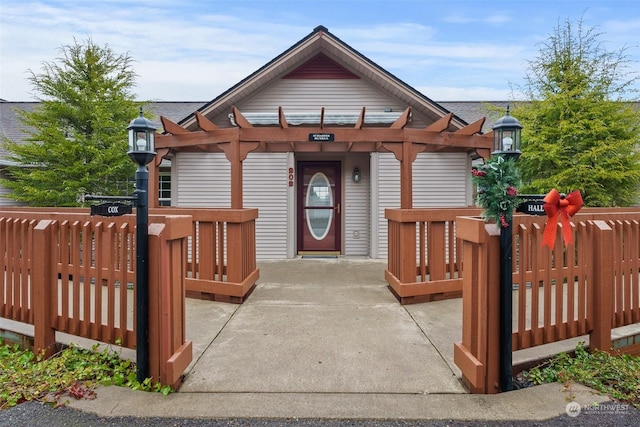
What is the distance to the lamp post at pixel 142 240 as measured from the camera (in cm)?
207

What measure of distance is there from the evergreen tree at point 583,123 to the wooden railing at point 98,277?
20.8 ft

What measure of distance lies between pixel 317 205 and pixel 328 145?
2.06 meters

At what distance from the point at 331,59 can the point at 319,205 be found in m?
3.19

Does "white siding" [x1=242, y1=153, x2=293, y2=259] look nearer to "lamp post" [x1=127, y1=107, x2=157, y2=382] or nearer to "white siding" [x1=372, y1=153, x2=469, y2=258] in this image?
"white siding" [x1=372, y1=153, x2=469, y2=258]

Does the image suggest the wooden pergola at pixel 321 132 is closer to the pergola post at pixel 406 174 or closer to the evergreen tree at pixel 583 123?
the pergola post at pixel 406 174

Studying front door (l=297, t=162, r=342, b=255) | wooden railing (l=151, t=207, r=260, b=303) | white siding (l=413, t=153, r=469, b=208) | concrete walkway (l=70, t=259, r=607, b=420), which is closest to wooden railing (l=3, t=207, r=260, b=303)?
wooden railing (l=151, t=207, r=260, b=303)

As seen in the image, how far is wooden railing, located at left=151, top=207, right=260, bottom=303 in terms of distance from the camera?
399cm

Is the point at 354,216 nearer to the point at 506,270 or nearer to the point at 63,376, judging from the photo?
the point at 506,270

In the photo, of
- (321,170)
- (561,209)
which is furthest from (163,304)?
(321,170)

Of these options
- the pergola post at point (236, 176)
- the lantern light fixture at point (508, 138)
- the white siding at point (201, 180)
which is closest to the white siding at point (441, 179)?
the white siding at point (201, 180)

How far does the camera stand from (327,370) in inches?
92.8

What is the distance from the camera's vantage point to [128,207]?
85.6 inches

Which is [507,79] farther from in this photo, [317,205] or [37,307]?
[37,307]

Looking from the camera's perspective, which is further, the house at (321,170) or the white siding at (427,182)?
the white siding at (427,182)
